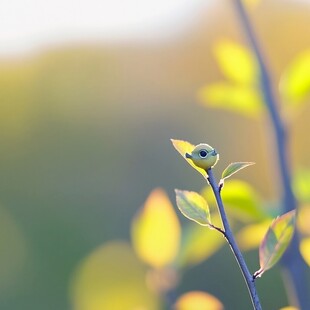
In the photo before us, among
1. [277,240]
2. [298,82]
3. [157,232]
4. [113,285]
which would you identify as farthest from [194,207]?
[113,285]

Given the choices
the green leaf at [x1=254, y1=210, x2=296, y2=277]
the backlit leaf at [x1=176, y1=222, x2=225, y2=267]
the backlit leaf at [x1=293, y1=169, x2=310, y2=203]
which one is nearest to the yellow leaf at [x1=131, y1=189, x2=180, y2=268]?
the backlit leaf at [x1=176, y1=222, x2=225, y2=267]

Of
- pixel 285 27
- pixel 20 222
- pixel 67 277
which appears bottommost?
pixel 67 277

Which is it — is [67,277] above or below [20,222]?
below

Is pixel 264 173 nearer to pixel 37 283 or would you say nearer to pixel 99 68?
pixel 37 283

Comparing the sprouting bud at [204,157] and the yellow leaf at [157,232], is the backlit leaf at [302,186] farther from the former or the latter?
the sprouting bud at [204,157]

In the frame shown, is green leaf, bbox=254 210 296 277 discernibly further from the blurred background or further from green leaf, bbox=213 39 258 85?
the blurred background

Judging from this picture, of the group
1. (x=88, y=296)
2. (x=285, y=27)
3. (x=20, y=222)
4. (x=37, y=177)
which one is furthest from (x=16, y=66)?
(x=88, y=296)
